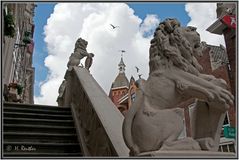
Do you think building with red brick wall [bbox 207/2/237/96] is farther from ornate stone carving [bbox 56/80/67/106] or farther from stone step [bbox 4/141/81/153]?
stone step [bbox 4/141/81/153]

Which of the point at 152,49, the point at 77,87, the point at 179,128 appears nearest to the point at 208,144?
the point at 179,128

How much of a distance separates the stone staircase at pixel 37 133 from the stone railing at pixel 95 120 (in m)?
0.19

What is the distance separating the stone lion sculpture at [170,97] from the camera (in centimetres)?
224

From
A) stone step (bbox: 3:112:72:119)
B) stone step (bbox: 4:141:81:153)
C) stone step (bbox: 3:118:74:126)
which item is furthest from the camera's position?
stone step (bbox: 3:112:72:119)

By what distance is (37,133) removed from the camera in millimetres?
4473

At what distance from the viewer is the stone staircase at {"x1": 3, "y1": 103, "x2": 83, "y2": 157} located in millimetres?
4169

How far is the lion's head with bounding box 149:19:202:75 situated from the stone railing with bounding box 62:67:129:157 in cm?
99

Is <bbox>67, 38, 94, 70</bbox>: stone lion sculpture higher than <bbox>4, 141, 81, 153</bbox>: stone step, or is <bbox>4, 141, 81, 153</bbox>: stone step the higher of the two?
<bbox>67, 38, 94, 70</bbox>: stone lion sculpture

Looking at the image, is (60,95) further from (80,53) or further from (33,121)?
(33,121)

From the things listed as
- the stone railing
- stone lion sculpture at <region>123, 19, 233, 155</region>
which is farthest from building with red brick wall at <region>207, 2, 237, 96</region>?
stone lion sculpture at <region>123, 19, 233, 155</region>

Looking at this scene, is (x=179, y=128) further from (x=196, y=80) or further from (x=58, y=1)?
(x=58, y=1)

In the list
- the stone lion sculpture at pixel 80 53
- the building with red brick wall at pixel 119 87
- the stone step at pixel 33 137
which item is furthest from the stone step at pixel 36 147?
the building with red brick wall at pixel 119 87

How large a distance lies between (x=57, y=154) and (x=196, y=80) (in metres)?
2.58

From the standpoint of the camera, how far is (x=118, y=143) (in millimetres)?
3129
